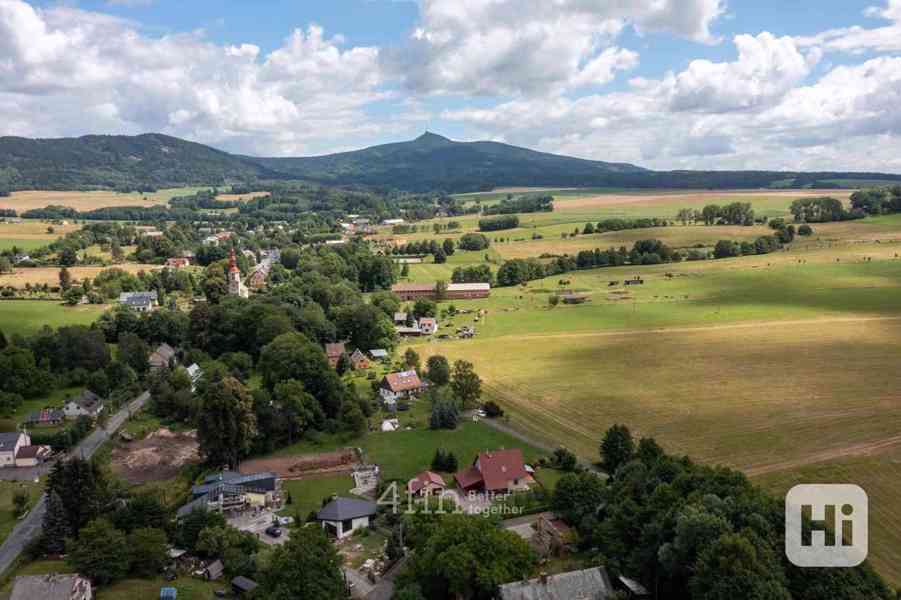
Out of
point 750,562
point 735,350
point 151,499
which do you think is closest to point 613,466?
point 750,562

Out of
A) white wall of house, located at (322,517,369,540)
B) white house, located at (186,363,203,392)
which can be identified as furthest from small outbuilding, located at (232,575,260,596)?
white house, located at (186,363,203,392)

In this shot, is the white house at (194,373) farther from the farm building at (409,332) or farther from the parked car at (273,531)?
the parked car at (273,531)

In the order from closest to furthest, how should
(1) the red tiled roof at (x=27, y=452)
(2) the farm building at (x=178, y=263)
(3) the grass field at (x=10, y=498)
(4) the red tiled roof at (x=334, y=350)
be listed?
(3) the grass field at (x=10, y=498) → (1) the red tiled roof at (x=27, y=452) → (4) the red tiled roof at (x=334, y=350) → (2) the farm building at (x=178, y=263)

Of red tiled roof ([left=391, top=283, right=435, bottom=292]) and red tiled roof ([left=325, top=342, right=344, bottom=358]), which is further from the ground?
red tiled roof ([left=391, top=283, right=435, bottom=292])

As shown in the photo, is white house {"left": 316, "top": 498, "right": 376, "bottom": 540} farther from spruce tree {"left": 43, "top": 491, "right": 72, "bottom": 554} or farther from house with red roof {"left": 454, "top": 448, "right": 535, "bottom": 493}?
spruce tree {"left": 43, "top": 491, "right": 72, "bottom": 554}

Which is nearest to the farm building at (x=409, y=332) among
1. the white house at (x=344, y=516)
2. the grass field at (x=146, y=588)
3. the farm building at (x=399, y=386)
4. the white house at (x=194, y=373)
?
the farm building at (x=399, y=386)

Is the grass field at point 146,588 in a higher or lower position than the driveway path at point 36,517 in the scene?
higher
